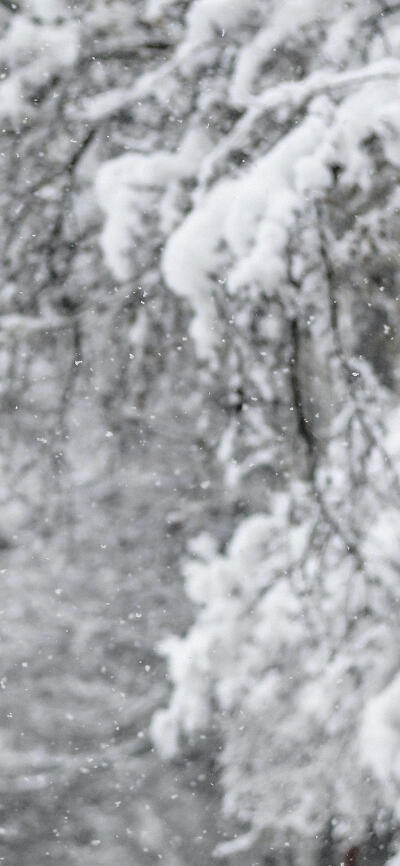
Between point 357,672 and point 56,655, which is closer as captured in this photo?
point 357,672

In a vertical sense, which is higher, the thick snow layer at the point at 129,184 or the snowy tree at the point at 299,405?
the thick snow layer at the point at 129,184

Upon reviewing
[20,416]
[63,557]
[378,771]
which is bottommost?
[378,771]

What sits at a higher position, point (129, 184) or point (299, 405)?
point (129, 184)

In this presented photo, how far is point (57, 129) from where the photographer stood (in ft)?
5.84

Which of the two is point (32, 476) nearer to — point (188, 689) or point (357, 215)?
point (188, 689)

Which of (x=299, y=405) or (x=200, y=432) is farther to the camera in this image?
(x=200, y=432)

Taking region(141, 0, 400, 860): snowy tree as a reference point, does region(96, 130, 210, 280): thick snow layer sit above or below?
above

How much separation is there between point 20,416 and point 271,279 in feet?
2.70

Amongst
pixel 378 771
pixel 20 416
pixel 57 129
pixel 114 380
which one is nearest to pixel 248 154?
pixel 57 129

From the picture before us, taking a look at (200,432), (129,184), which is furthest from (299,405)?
(129,184)

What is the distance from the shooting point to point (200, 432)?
Result: 2078 millimetres

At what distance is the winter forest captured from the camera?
5.12 feet

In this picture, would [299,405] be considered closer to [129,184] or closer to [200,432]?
[200,432]

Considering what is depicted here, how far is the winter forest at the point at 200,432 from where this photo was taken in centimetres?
156
